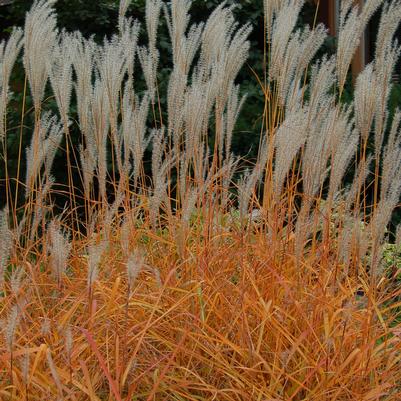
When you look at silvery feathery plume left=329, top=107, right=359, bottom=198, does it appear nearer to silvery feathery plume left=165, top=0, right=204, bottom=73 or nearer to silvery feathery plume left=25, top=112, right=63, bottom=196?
silvery feathery plume left=165, top=0, right=204, bottom=73

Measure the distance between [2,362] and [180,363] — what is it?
0.64 m

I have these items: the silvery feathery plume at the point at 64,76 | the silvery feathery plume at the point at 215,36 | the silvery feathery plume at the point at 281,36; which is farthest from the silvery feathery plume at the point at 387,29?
the silvery feathery plume at the point at 64,76

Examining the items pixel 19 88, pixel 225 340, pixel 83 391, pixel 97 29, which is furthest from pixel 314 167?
pixel 19 88

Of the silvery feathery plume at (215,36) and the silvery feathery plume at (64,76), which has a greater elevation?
the silvery feathery plume at (215,36)

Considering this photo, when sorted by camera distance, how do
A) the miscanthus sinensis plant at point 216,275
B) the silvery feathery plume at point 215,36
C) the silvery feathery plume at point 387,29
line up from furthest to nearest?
the silvery feathery plume at point 215,36 → the silvery feathery plume at point 387,29 → the miscanthus sinensis plant at point 216,275

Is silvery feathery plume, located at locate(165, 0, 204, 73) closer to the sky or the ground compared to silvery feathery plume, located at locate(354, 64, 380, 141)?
closer to the sky

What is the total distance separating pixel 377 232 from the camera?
3152 mm

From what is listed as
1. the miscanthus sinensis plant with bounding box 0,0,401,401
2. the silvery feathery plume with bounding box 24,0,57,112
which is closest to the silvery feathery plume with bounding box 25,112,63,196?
the miscanthus sinensis plant with bounding box 0,0,401,401

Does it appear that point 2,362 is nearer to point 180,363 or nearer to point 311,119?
point 180,363

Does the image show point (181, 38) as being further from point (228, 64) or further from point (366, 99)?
point (366, 99)

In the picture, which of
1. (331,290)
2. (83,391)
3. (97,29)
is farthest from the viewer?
(97,29)

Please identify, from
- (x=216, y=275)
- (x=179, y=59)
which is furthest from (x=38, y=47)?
(x=216, y=275)

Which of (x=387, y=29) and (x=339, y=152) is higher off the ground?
(x=387, y=29)

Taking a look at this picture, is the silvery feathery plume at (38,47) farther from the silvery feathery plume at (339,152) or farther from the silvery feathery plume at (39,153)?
the silvery feathery plume at (339,152)
